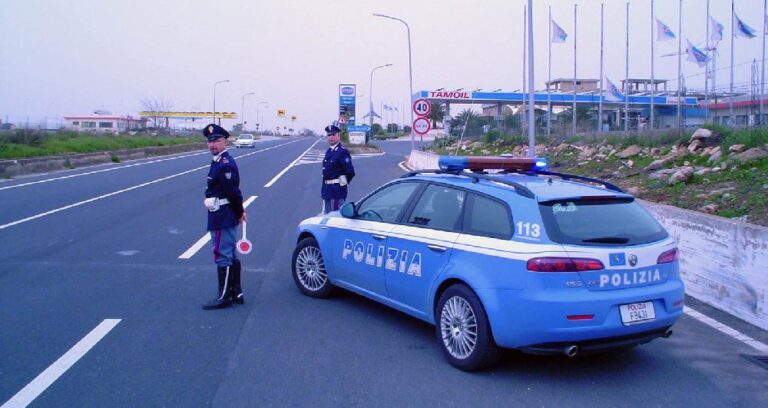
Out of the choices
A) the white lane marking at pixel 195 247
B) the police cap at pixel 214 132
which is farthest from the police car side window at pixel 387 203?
the white lane marking at pixel 195 247

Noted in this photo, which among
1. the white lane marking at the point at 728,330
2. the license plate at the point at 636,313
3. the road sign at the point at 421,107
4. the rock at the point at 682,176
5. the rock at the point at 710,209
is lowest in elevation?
the white lane marking at the point at 728,330

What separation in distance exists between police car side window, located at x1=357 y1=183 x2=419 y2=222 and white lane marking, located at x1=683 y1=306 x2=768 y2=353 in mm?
3153

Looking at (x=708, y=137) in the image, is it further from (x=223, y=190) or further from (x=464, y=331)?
(x=464, y=331)

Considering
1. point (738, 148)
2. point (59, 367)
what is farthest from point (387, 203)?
point (738, 148)

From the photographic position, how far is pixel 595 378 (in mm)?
5586

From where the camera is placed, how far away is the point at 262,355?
19.4 feet

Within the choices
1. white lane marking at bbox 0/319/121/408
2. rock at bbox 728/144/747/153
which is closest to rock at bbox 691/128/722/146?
rock at bbox 728/144/747/153

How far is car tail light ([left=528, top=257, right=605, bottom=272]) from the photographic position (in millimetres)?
5133

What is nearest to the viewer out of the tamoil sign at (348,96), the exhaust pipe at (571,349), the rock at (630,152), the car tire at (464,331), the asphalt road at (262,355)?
the asphalt road at (262,355)

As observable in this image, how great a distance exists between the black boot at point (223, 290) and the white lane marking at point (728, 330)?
4711mm

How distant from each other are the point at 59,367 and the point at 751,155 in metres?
11.7

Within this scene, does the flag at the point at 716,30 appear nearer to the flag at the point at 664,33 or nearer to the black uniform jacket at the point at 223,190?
the flag at the point at 664,33

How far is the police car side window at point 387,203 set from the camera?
688cm

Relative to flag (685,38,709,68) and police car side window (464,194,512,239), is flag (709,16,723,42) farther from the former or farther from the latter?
police car side window (464,194,512,239)
